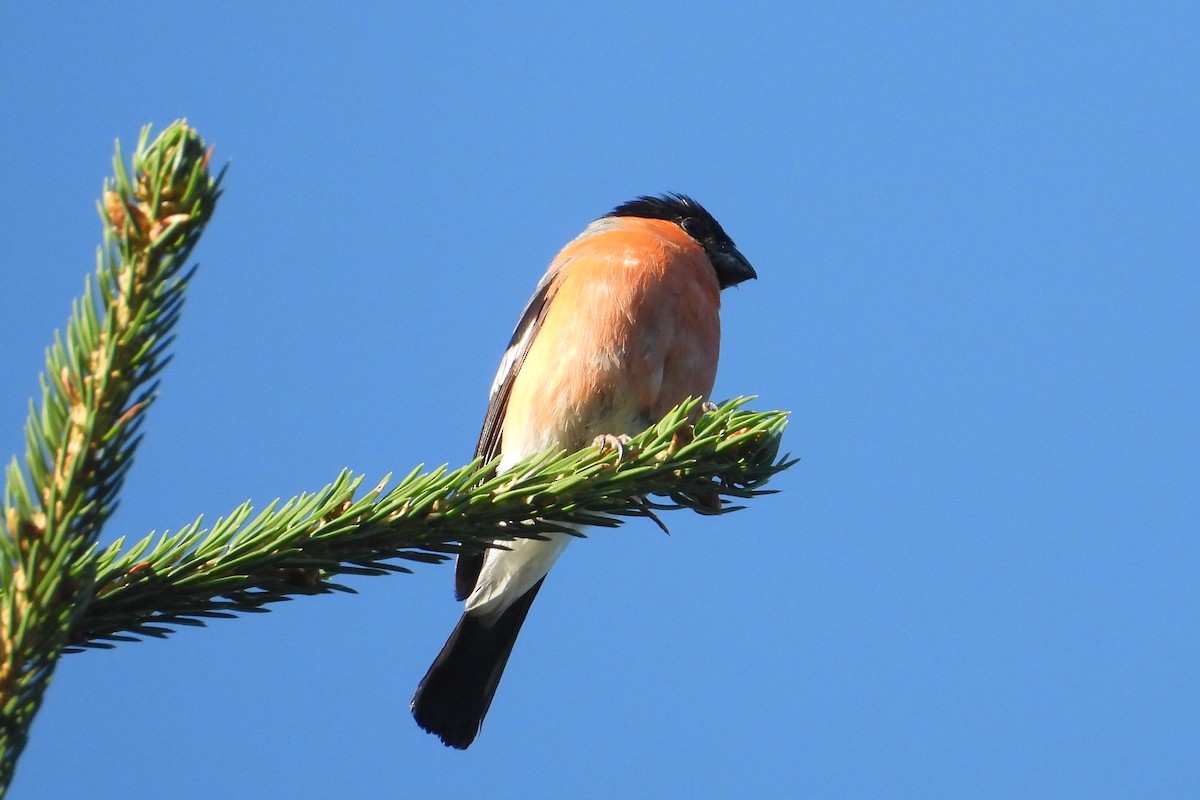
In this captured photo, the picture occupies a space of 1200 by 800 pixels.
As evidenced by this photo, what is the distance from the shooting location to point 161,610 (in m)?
2.27

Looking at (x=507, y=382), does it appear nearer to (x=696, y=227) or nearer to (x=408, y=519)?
(x=696, y=227)

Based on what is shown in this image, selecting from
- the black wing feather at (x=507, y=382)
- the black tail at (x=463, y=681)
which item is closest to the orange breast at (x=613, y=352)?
the black wing feather at (x=507, y=382)

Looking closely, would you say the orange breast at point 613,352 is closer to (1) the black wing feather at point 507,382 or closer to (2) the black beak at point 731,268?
(1) the black wing feather at point 507,382

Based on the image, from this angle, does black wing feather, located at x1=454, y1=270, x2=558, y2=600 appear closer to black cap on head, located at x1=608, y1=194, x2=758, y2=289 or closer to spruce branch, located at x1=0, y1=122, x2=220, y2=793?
black cap on head, located at x1=608, y1=194, x2=758, y2=289

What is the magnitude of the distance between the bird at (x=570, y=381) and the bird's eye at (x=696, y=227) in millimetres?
701

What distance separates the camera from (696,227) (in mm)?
6398

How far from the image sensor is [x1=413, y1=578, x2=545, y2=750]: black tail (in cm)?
468

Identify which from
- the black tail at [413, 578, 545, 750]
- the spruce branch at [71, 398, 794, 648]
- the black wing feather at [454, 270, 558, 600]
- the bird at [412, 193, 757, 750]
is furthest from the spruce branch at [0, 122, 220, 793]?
the black wing feather at [454, 270, 558, 600]

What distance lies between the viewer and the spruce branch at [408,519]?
2.25m

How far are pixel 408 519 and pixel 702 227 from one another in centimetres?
422

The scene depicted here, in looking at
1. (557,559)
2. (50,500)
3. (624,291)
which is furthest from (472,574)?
(50,500)

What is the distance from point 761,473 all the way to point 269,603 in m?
1.40

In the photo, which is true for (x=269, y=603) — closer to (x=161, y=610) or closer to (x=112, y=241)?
(x=161, y=610)

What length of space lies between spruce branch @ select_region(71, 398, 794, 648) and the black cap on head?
3.28m
